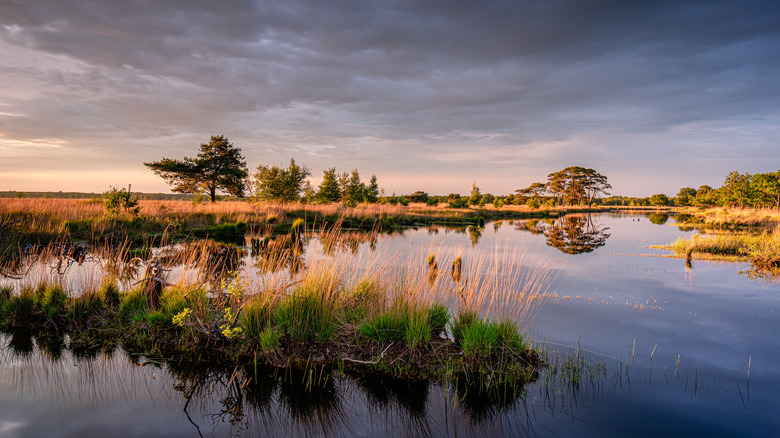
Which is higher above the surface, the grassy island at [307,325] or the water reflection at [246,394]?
the grassy island at [307,325]

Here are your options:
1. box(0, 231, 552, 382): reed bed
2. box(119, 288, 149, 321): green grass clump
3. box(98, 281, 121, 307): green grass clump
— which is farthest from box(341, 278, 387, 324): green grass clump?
box(98, 281, 121, 307): green grass clump

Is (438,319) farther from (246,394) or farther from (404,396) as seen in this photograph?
(246,394)

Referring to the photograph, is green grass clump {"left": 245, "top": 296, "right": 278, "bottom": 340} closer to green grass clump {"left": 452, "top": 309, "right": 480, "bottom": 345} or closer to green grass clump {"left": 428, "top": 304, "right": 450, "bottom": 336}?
green grass clump {"left": 428, "top": 304, "right": 450, "bottom": 336}

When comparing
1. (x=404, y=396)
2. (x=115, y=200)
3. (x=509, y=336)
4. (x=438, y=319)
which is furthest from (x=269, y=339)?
(x=115, y=200)

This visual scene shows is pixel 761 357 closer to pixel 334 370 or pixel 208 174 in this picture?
pixel 334 370

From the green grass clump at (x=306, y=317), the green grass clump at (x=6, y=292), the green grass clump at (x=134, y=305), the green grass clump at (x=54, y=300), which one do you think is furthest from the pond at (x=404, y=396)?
the green grass clump at (x=6, y=292)

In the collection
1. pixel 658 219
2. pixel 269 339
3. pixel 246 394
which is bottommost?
pixel 246 394

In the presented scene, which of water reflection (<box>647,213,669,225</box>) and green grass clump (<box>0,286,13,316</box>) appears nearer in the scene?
green grass clump (<box>0,286,13,316</box>)

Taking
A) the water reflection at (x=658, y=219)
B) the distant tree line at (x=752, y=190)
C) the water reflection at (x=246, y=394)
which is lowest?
the water reflection at (x=246, y=394)

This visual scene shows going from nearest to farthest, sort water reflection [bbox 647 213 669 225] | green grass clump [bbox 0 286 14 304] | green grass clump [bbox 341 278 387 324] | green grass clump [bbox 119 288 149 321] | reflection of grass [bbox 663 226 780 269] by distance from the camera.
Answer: green grass clump [bbox 341 278 387 324] < green grass clump [bbox 119 288 149 321] < green grass clump [bbox 0 286 14 304] < reflection of grass [bbox 663 226 780 269] < water reflection [bbox 647 213 669 225]

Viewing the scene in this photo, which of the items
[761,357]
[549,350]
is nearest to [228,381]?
[549,350]

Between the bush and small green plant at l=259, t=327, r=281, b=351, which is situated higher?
the bush

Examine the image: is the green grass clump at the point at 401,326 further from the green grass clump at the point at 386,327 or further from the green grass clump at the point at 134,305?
the green grass clump at the point at 134,305

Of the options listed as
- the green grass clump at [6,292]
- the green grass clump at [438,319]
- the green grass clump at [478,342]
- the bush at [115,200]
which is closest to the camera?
the green grass clump at [478,342]
